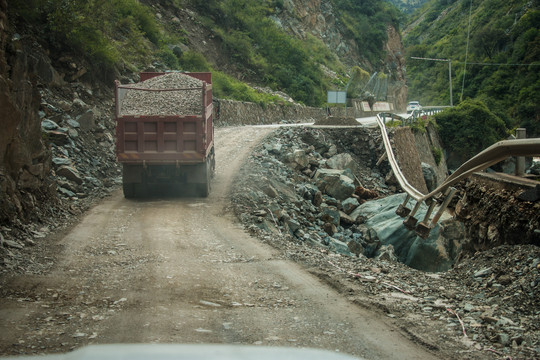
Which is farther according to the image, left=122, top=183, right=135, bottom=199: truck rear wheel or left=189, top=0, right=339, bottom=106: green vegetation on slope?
left=189, top=0, right=339, bottom=106: green vegetation on slope

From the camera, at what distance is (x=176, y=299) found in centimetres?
632

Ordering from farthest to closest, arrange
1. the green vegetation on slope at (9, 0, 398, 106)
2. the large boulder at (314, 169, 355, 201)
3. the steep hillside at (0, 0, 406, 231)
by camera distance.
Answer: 1. the green vegetation on slope at (9, 0, 398, 106)
2. the large boulder at (314, 169, 355, 201)
3. the steep hillside at (0, 0, 406, 231)

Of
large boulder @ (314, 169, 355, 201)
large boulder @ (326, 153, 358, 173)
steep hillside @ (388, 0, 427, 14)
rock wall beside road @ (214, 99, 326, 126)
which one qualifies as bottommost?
large boulder @ (314, 169, 355, 201)

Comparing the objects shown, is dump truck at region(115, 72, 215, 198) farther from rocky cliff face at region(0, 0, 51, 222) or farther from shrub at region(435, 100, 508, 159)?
shrub at region(435, 100, 508, 159)

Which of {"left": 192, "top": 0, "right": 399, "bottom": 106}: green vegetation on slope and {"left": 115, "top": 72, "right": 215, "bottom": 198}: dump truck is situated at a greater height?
{"left": 192, "top": 0, "right": 399, "bottom": 106}: green vegetation on slope

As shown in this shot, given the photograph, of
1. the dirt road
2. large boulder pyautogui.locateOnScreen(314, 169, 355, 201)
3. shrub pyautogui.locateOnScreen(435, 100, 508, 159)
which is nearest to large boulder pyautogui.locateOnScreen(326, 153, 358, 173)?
large boulder pyautogui.locateOnScreen(314, 169, 355, 201)

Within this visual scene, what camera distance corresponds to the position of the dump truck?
12.9 m

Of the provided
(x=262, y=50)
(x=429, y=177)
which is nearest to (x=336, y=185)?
(x=429, y=177)

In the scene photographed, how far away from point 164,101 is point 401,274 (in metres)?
8.00

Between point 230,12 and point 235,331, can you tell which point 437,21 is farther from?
point 235,331

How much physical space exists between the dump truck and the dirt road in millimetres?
2787

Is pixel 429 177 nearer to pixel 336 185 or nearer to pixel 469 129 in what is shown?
pixel 469 129

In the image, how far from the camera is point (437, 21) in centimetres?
9938

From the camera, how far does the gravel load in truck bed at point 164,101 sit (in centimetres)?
1318
